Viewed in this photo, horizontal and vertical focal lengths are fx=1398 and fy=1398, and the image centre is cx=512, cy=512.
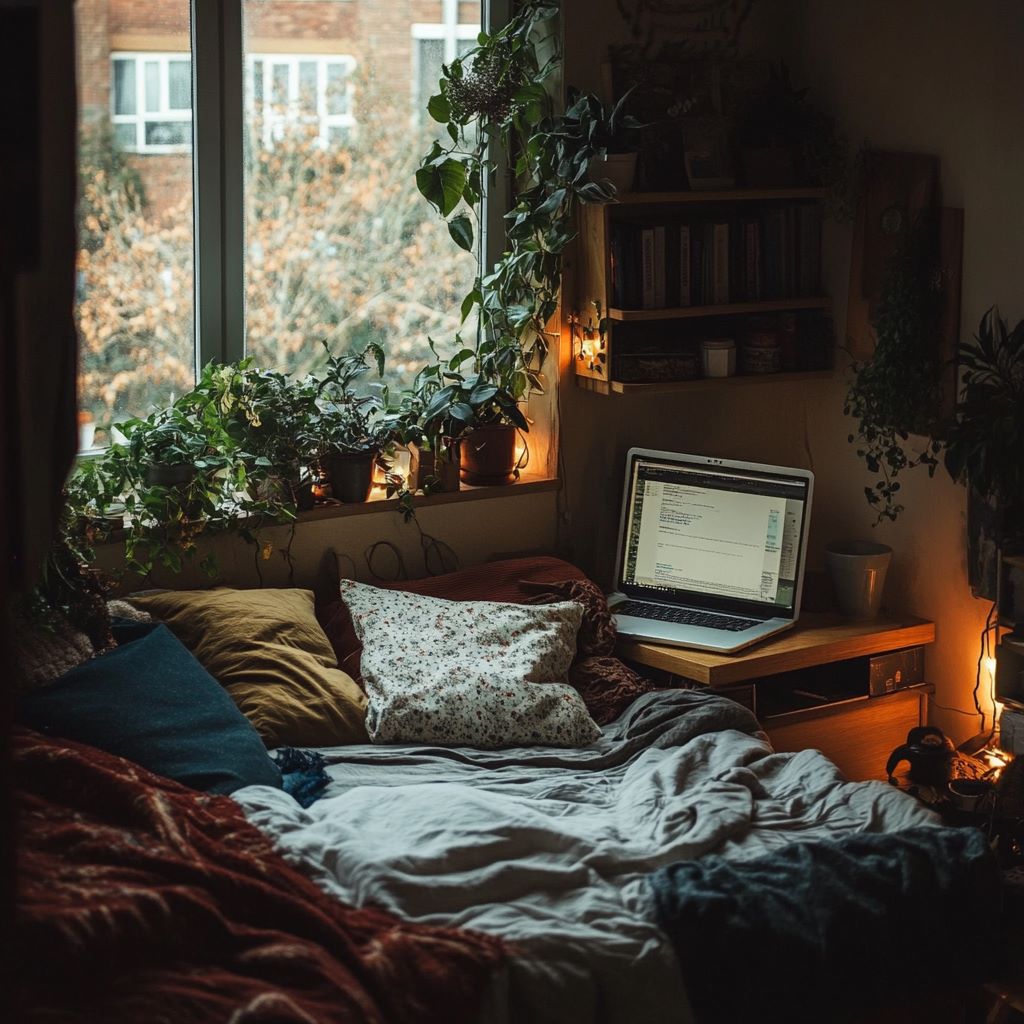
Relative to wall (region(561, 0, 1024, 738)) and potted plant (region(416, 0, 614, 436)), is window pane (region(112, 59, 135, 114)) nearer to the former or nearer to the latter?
potted plant (region(416, 0, 614, 436))

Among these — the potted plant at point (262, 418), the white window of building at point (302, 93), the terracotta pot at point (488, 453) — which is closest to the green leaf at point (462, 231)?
the white window of building at point (302, 93)

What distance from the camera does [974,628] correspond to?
3.51m

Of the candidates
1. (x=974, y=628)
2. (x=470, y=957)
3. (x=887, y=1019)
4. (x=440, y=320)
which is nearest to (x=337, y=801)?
(x=470, y=957)

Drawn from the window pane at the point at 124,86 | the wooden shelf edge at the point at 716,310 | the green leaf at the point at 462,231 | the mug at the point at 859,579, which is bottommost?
the mug at the point at 859,579

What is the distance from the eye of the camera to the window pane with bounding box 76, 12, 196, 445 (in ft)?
10.3

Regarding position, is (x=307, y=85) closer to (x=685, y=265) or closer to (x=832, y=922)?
(x=685, y=265)

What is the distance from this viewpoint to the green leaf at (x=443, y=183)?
347 centimetres

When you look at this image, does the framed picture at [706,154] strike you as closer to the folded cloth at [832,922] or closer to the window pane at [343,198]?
the window pane at [343,198]

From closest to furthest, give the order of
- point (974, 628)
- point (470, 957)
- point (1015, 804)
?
point (470, 957), point (1015, 804), point (974, 628)

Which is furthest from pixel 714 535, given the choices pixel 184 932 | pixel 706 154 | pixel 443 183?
pixel 184 932

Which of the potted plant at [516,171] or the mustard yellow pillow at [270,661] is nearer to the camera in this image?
the mustard yellow pillow at [270,661]

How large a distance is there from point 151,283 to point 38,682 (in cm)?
109

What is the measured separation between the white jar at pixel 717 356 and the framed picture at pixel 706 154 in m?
0.40

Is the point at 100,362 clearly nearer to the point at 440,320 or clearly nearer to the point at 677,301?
the point at 440,320
